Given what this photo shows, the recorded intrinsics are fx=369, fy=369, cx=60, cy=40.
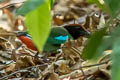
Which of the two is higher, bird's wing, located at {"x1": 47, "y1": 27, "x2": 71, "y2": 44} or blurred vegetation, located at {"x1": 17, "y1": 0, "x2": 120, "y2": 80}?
blurred vegetation, located at {"x1": 17, "y1": 0, "x2": 120, "y2": 80}

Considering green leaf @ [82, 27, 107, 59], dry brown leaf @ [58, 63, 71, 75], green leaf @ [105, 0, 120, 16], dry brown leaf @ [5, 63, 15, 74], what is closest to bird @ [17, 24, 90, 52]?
dry brown leaf @ [5, 63, 15, 74]

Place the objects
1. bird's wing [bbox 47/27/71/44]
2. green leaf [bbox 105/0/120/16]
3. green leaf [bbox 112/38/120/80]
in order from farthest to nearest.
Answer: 1. bird's wing [bbox 47/27/71/44]
2. green leaf [bbox 105/0/120/16]
3. green leaf [bbox 112/38/120/80]

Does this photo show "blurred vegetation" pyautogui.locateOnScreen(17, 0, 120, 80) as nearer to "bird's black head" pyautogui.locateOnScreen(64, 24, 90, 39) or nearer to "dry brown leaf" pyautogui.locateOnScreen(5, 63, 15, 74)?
"dry brown leaf" pyautogui.locateOnScreen(5, 63, 15, 74)

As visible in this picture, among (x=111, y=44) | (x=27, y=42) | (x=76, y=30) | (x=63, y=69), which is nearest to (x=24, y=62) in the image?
(x=63, y=69)

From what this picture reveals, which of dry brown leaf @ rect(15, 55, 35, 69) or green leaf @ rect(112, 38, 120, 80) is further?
dry brown leaf @ rect(15, 55, 35, 69)

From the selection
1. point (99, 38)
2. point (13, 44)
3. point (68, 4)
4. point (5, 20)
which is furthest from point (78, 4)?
point (99, 38)

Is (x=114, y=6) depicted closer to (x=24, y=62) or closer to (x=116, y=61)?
(x=116, y=61)

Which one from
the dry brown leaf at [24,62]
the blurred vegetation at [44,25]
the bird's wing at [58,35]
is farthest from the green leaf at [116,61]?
the bird's wing at [58,35]
